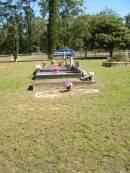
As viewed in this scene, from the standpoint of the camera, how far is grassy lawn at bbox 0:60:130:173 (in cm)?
511

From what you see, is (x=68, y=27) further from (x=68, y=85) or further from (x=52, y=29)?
(x=68, y=85)

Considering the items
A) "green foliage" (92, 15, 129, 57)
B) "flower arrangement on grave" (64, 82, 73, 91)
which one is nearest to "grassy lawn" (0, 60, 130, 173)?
"flower arrangement on grave" (64, 82, 73, 91)

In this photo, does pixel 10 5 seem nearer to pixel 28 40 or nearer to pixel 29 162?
pixel 28 40

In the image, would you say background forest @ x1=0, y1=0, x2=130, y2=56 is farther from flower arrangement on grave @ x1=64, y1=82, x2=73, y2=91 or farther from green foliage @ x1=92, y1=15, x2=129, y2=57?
flower arrangement on grave @ x1=64, y1=82, x2=73, y2=91

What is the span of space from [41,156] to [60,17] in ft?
180

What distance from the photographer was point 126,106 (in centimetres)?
850

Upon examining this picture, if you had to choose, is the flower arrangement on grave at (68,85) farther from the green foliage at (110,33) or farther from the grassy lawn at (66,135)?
the green foliage at (110,33)

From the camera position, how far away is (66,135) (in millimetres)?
6320

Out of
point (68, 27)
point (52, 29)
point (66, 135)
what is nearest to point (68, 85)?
point (66, 135)

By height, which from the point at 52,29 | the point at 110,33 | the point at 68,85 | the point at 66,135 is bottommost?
the point at 66,135

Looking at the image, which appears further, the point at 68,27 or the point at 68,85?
the point at 68,27

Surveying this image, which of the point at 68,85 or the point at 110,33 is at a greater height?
the point at 110,33

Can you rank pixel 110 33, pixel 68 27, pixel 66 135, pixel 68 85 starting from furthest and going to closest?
pixel 68 27 → pixel 110 33 → pixel 68 85 → pixel 66 135

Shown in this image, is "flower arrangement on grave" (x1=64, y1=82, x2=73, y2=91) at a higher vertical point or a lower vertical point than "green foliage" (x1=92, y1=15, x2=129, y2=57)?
lower
